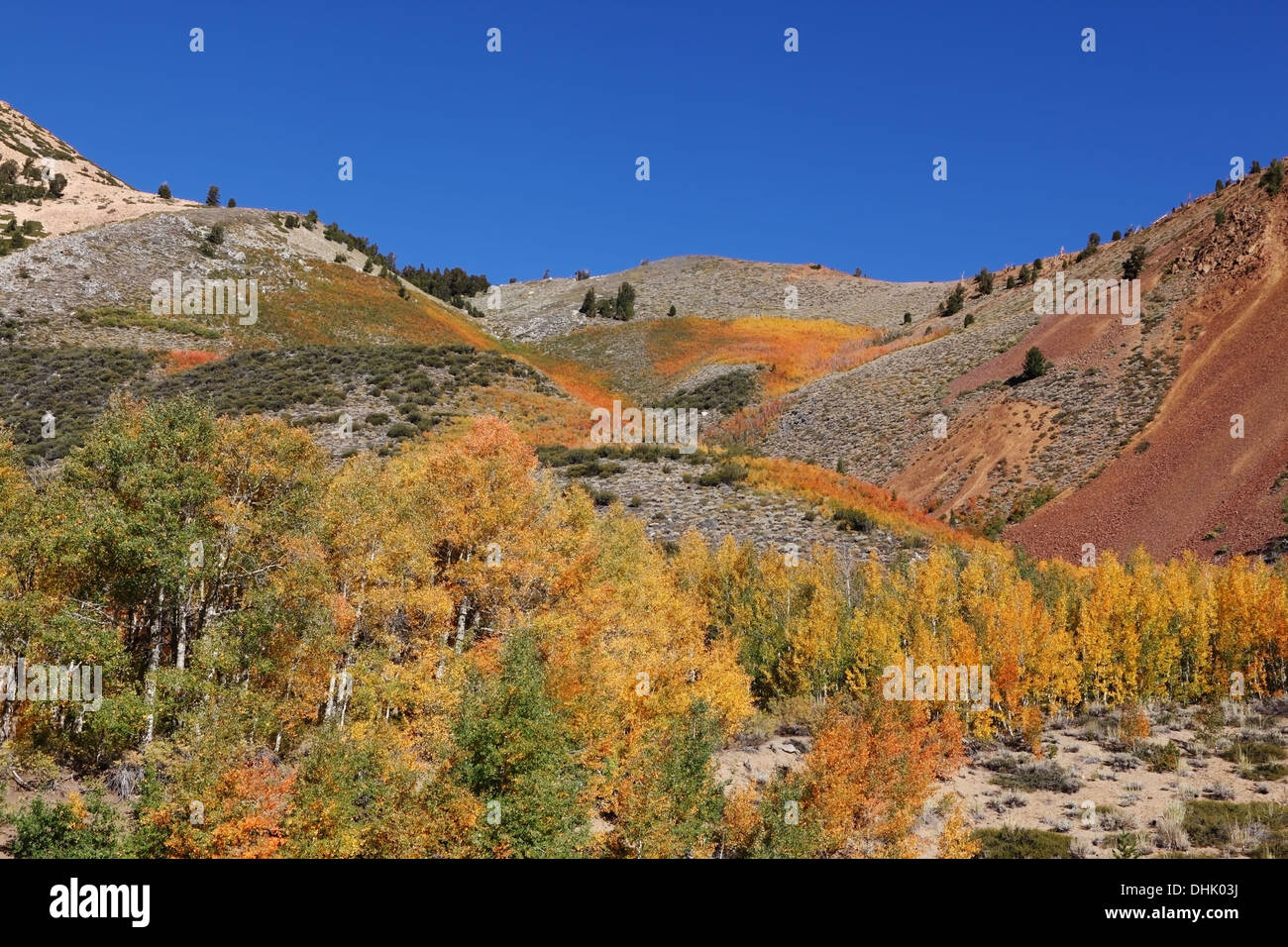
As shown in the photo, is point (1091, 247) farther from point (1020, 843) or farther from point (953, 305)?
point (1020, 843)

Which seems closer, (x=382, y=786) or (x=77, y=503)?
(x=382, y=786)

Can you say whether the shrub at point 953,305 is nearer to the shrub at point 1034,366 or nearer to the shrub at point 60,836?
the shrub at point 1034,366

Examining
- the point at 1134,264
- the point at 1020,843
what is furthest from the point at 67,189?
the point at 1020,843

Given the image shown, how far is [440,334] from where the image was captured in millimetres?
96312

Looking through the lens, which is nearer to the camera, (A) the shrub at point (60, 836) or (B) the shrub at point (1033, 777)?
(A) the shrub at point (60, 836)

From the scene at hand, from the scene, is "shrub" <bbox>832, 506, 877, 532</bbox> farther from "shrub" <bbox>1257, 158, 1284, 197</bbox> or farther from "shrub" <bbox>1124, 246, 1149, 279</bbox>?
"shrub" <bbox>1257, 158, 1284, 197</bbox>

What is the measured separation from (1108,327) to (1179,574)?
43229 millimetres

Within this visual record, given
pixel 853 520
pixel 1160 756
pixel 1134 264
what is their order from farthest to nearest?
pixel 1134 264 → pixel 853 520 → pixel 1160 756

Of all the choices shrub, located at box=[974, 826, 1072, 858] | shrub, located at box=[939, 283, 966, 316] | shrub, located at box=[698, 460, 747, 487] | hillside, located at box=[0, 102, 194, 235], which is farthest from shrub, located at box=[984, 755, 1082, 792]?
hillside, located at box=[0, 102, 194, 235]

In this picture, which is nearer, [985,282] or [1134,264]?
[1134,264]

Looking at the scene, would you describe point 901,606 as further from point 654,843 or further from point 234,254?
point 234,254

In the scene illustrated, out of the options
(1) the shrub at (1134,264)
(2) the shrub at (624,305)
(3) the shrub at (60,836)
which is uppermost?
(2) the shrub at (624,305)

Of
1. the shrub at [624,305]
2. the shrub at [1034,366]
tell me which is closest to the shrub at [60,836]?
the shrub at [1034,366]
